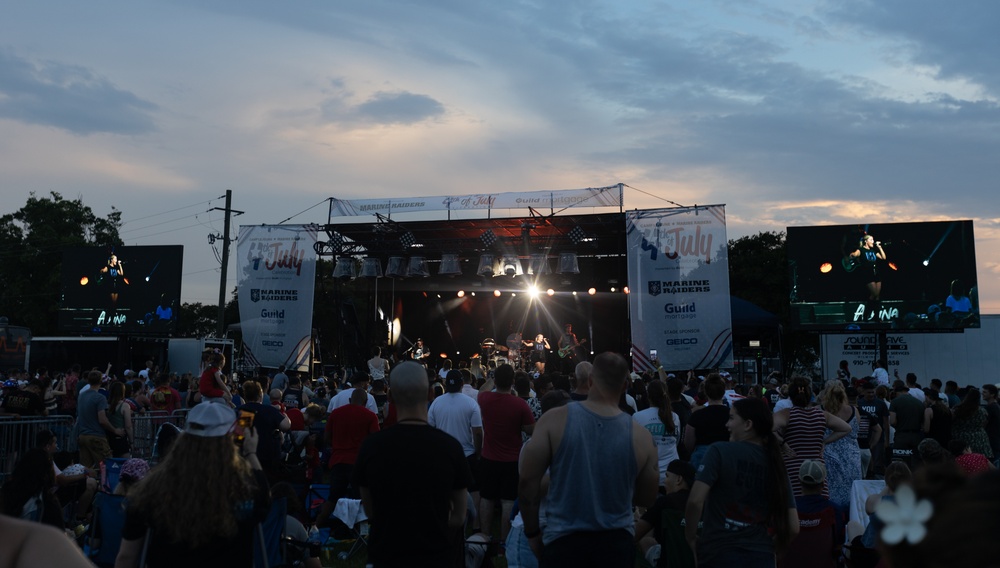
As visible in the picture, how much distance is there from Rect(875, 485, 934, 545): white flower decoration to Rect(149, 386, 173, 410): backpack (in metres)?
12.4

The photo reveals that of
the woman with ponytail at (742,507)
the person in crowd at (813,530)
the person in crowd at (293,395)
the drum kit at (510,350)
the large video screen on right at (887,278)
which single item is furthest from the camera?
the drum kit at (510,350)

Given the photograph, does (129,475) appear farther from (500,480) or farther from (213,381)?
(213,381)

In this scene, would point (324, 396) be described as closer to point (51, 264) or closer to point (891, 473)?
point (891, 473)

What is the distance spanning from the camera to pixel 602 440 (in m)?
4.07

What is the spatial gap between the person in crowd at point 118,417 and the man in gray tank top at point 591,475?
7758 millimetres

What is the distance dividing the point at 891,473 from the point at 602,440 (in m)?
2.30

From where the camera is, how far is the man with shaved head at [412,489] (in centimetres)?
373

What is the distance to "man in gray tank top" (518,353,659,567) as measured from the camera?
402 cm

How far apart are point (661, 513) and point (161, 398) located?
29.4 feet

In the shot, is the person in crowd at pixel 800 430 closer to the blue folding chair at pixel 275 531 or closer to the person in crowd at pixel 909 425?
the blue folding chair at pixel 275 531

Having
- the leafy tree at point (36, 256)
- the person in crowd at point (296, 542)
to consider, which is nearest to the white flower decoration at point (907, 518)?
the person in crowd at point (296, 542)

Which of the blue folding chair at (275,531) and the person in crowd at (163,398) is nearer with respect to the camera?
the blue folding chair at (275,531)

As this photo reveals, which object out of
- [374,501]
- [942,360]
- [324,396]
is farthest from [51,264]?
[374,501]

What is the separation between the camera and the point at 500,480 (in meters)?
7.74
